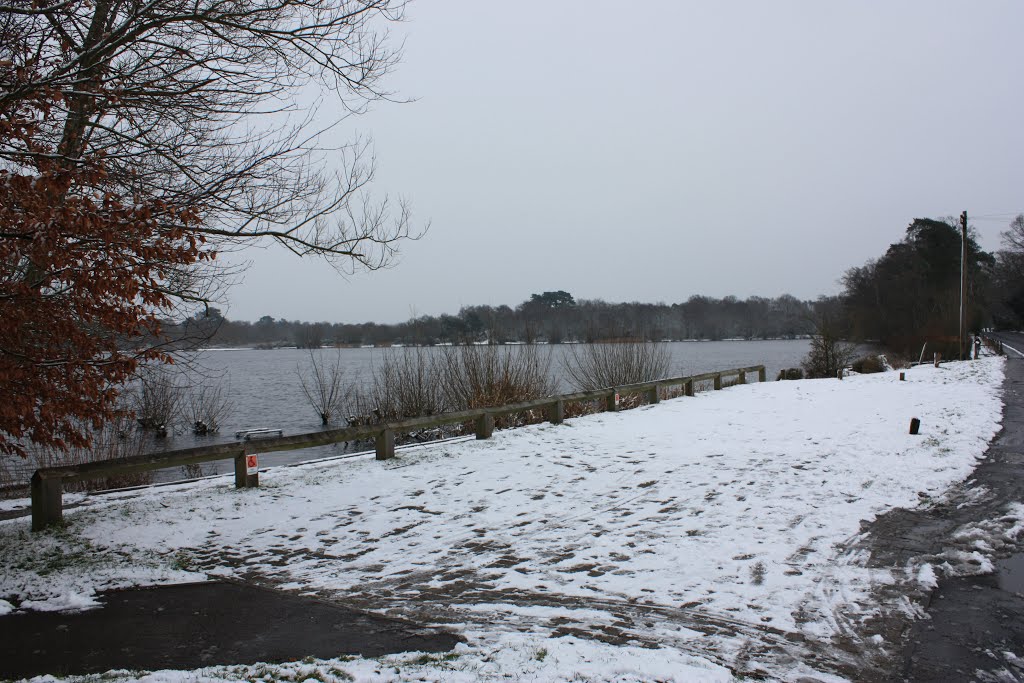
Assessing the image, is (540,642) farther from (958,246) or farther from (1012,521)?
(958,246)

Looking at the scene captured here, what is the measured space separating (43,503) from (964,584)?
806 cm

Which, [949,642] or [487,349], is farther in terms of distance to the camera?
[487,349]

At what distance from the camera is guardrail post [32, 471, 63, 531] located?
661 centimetres

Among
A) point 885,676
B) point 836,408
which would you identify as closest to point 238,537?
point 885,676

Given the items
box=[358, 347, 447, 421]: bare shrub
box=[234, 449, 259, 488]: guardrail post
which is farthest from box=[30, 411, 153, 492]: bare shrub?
box=[358, 347, 447, 421]: bare shrub

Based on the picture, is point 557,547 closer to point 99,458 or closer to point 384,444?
point 384,444

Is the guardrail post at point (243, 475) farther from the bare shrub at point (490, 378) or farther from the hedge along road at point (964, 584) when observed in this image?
the bare shrub at point (490, 378)

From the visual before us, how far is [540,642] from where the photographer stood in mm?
4102

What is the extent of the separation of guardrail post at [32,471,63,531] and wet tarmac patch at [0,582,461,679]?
1.97 m

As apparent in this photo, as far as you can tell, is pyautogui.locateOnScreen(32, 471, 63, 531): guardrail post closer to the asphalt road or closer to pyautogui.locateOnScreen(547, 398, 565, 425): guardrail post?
the asphalt road

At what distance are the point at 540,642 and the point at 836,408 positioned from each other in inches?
527

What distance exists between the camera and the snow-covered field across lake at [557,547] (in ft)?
13.3

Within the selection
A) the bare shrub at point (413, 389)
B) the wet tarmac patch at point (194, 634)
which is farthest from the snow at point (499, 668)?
the bare shrub at point (413, 389)

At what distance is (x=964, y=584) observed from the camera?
5129mm
